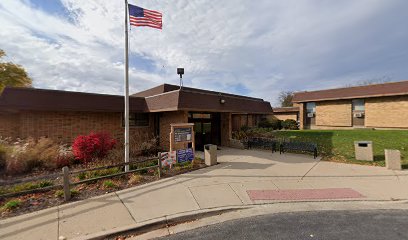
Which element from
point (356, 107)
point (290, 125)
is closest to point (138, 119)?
point (290, 125)

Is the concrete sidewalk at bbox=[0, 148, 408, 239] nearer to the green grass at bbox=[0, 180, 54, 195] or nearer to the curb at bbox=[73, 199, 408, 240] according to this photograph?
the curb at bbox=[73, 199, 408, 240]

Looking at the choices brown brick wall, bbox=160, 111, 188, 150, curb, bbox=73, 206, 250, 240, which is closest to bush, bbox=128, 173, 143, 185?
curb, bbox=73, 206, 250, 240

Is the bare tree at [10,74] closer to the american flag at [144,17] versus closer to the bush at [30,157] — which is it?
the bush at [30,157]

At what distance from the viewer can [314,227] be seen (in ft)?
14.0

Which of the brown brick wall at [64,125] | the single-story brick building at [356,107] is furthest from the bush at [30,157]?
the single-story brick building at [356,107]

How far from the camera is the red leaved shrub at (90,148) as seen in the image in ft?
28.8

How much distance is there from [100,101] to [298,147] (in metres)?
12.3

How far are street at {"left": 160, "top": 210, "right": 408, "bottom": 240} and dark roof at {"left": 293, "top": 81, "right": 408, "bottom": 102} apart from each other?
22.2 metres

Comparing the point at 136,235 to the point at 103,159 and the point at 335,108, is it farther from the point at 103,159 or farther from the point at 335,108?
the point at 335,108

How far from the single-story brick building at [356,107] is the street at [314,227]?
2214 cm

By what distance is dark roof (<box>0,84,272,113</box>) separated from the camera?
32.4ft

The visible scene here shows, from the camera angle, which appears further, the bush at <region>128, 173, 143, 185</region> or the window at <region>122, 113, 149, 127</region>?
the window at <region>122, 113, 149, 127</region>

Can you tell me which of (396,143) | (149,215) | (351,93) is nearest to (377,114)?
(351,93)

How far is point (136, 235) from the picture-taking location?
4.15 metres
